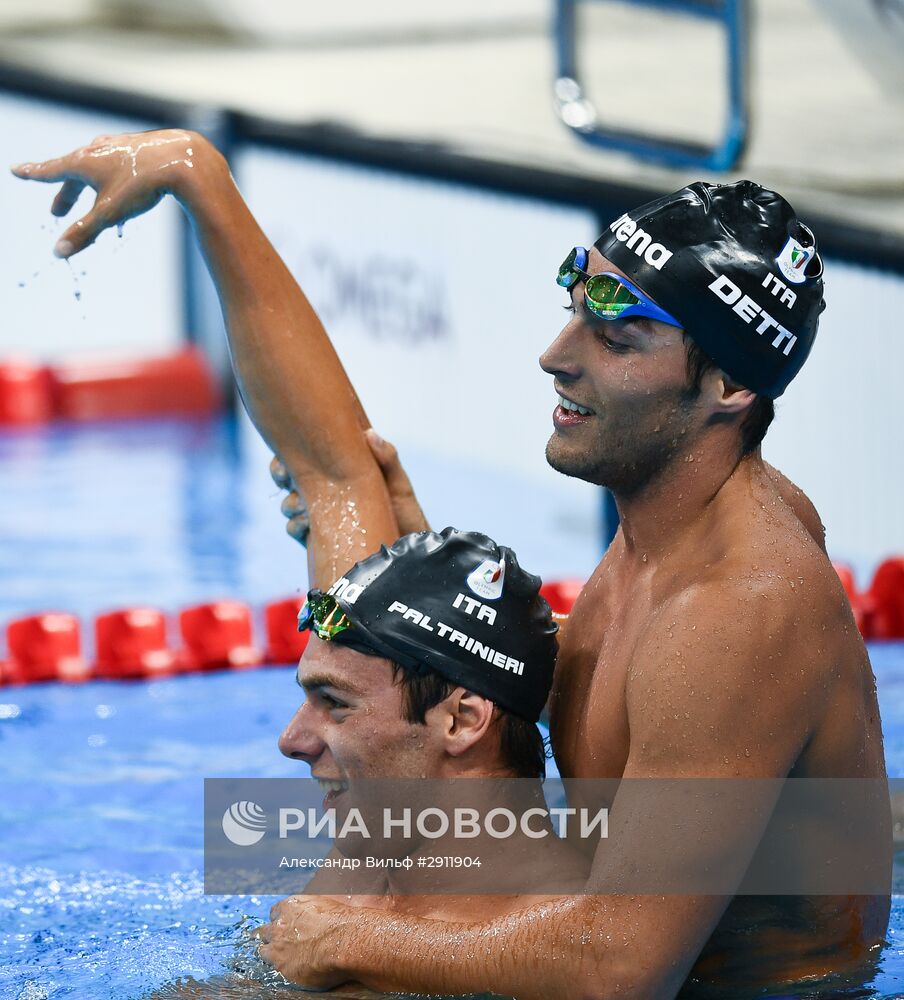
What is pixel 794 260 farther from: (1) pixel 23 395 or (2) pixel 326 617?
(1) pixel 23 395

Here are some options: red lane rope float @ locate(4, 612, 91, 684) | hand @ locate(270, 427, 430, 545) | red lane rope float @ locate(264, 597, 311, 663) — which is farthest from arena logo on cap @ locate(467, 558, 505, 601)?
red lane rope float @ locate(4, 612, 91, 684)

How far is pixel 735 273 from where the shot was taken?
2662mm

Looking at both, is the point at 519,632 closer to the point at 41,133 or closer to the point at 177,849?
the point at 177,849

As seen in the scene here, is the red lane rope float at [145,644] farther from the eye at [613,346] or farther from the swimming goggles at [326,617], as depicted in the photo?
the eye at [613,346]

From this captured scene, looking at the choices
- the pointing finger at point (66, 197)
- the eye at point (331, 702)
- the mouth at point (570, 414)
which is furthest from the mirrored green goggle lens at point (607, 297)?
the pointing finger at point (66, 197)

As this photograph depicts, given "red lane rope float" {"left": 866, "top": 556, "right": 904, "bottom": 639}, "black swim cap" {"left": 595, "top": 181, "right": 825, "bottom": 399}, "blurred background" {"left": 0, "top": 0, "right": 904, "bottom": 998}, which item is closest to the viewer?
"black swim cap" {"left": 595, "top": 181, "right": 825, "bottom": 399}

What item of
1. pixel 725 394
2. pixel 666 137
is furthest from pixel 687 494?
pixel 666 137

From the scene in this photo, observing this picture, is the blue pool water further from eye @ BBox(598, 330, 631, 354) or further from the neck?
eye @ BBox(598, 330, 631, 354)

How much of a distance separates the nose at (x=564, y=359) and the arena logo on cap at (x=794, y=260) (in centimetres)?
32

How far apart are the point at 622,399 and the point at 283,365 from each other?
1113 mm

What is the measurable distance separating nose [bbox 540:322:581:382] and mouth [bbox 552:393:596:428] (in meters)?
0.03

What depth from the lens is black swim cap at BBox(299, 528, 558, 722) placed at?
2770 mm

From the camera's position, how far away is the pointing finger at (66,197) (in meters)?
3.35

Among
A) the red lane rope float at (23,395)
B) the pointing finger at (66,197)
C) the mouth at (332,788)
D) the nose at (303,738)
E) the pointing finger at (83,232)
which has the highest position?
the pointing finger at (66,197)
